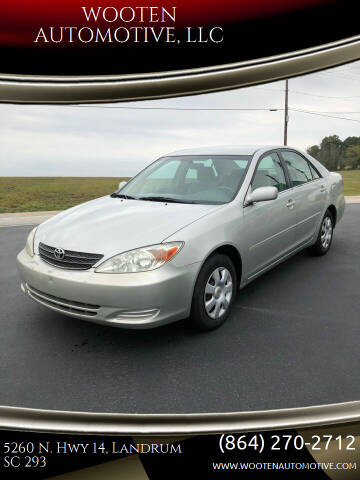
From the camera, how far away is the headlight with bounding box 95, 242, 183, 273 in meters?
2.77

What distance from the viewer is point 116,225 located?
10.5 feet

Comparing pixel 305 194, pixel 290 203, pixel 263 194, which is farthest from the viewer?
pixel 305 194

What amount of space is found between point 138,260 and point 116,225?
0.55 m

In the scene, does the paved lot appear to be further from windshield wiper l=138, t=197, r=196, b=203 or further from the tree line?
the tree line

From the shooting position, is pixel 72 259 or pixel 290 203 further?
pixel 290 203

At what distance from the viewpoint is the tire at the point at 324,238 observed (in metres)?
5.29

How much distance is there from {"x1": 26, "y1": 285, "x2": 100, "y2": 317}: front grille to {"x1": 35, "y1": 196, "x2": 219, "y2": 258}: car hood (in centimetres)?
40

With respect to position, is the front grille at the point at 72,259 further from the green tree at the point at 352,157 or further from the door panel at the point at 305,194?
the green tree at the point at 352,157

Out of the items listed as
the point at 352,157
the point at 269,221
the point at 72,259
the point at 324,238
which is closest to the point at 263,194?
the point at 269,221

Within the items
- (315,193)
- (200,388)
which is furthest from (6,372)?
(315,193)

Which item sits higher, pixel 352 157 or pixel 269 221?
pixel 352 157

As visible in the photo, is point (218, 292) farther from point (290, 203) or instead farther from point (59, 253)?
point (290, 203)

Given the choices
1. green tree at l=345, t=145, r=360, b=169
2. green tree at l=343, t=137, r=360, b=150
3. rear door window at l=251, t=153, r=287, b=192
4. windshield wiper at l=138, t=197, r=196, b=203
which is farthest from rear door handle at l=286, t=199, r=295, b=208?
green tree at l=343, t=137, r=360, b=150

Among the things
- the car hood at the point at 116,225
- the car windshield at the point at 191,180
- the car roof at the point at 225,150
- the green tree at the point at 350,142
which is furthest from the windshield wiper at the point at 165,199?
the green tree at the point at 350,142
